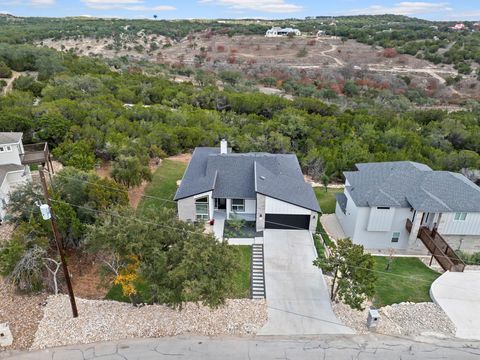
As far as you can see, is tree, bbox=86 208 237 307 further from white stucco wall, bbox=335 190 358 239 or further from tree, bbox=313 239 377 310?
white stucco wall, bbox=335 190 358 239

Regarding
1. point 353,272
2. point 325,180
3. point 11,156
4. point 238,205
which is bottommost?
point 325,180

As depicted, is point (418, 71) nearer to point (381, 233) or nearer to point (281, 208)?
point (381, 233)

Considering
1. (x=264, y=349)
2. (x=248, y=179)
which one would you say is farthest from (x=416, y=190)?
(x=264, y=349)

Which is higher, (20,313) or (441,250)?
(20,313)

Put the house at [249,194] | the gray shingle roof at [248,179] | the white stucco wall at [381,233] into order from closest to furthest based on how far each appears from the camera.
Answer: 1. the white stucco wall at [381,233]
2. the house at [249,194]
3. the gray shingle roof at [248,179]

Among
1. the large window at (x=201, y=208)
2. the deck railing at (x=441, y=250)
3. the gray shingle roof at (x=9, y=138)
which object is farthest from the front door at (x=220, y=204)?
the gray shingle roof at (x=9, y=138)

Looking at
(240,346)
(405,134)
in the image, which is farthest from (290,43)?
(240,346)

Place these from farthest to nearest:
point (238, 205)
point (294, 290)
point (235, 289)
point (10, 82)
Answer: point (10, 82), point (238, 205), point (294, 290), point (235, 289)

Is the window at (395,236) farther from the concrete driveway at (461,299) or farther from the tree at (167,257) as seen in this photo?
the tree at (167,257)
